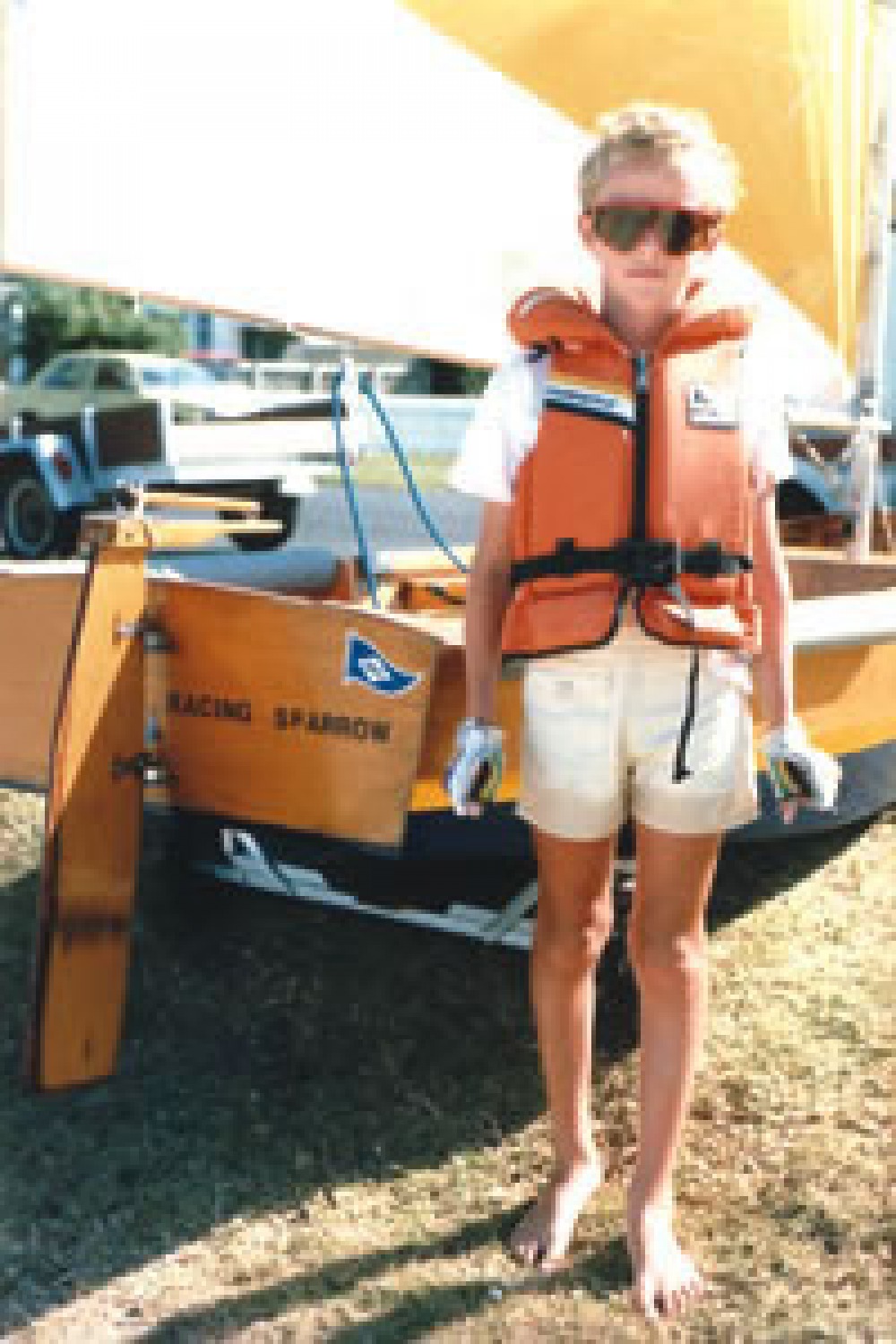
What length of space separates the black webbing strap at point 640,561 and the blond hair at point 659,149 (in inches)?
19.5

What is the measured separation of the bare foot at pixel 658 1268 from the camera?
8.38 feet

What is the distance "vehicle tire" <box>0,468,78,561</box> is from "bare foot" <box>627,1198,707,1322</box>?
774cm

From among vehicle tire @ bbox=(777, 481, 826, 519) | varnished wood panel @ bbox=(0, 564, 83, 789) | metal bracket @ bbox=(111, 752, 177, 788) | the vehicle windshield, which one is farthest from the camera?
the vehicle windshield

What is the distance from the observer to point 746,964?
3881mm

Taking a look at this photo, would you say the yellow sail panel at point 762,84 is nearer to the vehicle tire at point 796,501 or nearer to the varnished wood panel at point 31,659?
the varnished wood panel at point 31,659

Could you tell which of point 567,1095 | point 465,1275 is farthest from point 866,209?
point 465,1275

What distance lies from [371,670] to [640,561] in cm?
65

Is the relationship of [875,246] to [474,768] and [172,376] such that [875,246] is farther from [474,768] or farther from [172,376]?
[172,376]

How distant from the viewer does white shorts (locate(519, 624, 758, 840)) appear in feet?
8.09

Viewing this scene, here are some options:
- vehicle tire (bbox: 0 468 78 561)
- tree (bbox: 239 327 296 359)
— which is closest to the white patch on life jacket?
vehicle tire (bbox: 0 468 78 561)

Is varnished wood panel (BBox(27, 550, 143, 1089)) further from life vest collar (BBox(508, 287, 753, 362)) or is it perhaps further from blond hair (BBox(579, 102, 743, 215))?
blond hair (BBox(579, 102, 743, 215))

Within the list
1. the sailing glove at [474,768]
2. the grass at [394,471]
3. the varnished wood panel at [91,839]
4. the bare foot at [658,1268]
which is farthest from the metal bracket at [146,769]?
the grass at [394,471]

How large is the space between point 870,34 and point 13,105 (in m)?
2.29

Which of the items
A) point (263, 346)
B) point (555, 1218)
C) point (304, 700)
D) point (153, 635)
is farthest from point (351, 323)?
point (263, 346)
